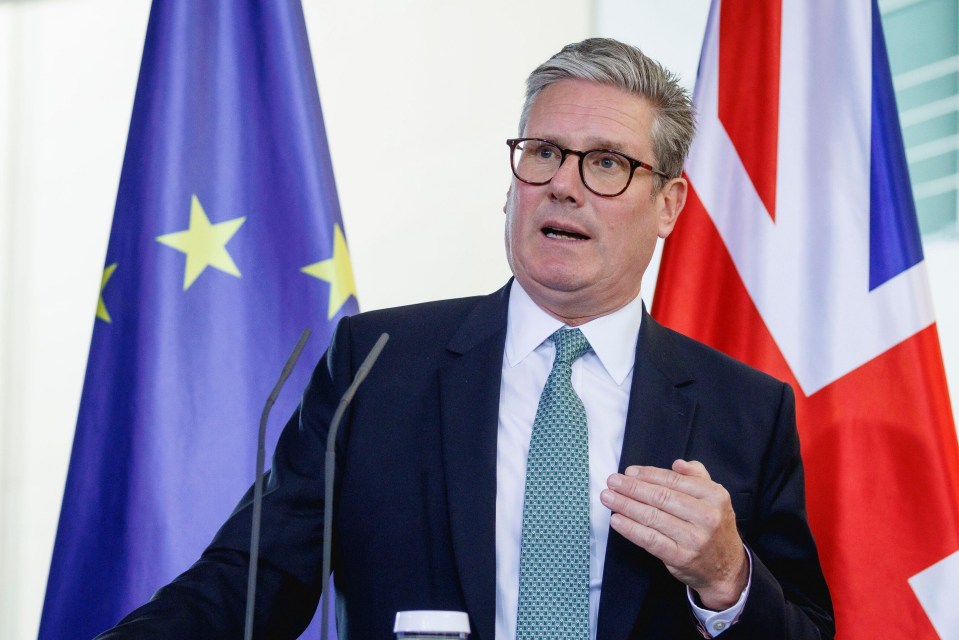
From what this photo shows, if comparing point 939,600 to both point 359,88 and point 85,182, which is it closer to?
point 359,88

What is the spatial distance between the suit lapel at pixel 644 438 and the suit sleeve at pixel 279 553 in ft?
1.40

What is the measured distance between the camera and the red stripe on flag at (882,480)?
2111 millimetres

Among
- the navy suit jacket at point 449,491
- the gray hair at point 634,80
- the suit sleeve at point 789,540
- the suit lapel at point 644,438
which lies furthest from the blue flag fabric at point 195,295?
the suit sleeve at point 789,540

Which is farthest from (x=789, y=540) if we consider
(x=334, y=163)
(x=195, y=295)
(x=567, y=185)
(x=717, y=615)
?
→ (x=334, y=163)

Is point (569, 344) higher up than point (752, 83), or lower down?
lower down

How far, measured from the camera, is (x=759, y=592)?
1.43 m

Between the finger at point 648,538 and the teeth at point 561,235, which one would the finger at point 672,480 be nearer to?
the finger at point 648,538

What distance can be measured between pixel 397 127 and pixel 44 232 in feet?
3.29

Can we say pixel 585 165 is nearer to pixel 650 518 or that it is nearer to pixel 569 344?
pixel 569 344

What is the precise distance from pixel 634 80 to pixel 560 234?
299mm

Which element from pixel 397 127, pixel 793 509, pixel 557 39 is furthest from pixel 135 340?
pixel 557 39

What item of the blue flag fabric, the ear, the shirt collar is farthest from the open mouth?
the blue flag fabric

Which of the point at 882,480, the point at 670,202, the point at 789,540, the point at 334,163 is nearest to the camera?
the point at 789,540

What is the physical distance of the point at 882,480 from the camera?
7.11ft
